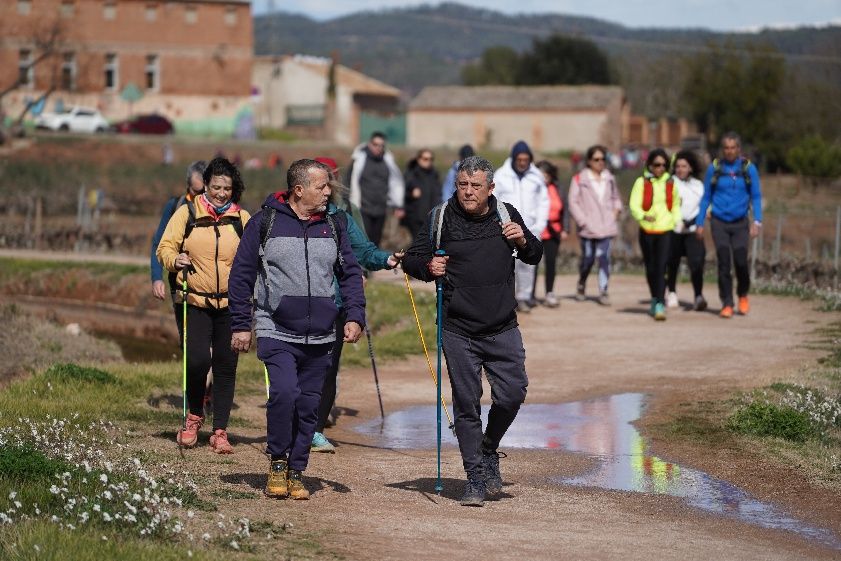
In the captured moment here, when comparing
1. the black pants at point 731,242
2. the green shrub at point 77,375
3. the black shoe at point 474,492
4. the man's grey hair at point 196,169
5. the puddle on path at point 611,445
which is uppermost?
the man's grey hair at point 196,169

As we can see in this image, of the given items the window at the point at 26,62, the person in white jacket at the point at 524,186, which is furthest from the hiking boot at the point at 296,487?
the window at the point at 26,62

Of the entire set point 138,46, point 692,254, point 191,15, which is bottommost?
point 692,254

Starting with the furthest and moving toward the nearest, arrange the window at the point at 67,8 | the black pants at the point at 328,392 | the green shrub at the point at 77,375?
the window at the point at 67,8 → the green shrub at the point at 77,375 → the black pants at the point at 328,392

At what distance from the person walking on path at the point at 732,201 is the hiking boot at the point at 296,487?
30.4 ft

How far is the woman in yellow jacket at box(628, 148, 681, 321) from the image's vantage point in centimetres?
1747

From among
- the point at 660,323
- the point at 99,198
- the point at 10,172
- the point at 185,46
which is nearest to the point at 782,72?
the point at 185,46

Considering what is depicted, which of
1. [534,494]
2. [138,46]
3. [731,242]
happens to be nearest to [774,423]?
[534,494]

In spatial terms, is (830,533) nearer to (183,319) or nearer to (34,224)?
(183,319)

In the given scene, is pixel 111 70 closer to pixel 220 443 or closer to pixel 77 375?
pixel 77 375

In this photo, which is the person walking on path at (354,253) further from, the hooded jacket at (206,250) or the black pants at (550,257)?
the black pants at (550,257)

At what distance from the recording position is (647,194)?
17484 mm

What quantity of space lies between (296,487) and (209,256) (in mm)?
2105

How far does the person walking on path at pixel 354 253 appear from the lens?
29.7 ft

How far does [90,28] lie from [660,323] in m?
67.0
